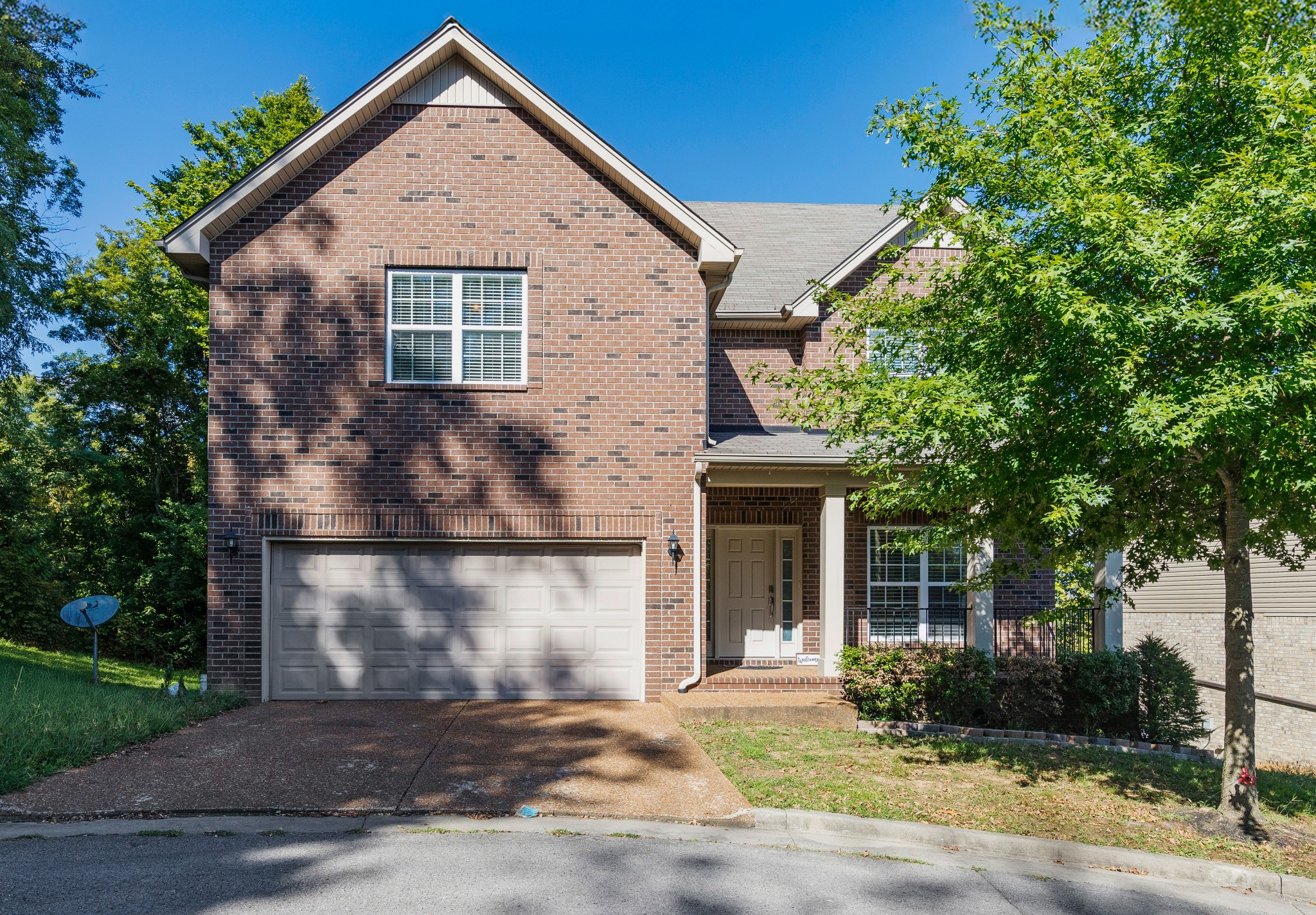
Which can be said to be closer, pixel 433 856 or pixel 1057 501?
pixel 433 856

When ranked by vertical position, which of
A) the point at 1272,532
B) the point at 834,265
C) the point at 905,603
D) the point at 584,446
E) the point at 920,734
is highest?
the point at 834,265

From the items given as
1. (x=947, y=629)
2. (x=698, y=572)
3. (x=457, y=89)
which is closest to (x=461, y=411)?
(x=698, y=572)

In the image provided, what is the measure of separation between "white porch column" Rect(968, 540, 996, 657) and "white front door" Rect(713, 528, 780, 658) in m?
3.14

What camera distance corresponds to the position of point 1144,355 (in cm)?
636

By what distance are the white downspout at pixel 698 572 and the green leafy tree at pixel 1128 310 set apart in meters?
2.97

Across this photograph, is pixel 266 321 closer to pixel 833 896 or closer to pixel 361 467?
pixel 361 467

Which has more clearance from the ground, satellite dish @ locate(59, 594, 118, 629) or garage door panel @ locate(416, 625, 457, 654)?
satellite dish @ locate(59, 594, 118, 629)

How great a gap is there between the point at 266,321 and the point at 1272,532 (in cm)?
1162

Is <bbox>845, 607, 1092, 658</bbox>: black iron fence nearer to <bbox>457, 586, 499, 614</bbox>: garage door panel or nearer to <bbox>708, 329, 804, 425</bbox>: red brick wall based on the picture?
<bbox>708, 329, 804, 425</bbox>: red brick wall

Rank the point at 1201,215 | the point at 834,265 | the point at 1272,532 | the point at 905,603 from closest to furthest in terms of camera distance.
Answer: the point at 1201,215 → the point at 1272,532 → the point at 905,603 → the point at 834,265

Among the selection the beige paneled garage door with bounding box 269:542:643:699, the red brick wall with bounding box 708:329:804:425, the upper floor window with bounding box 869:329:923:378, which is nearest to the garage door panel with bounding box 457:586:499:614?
the beige paneled garage door with bounding box 269:542:643:699

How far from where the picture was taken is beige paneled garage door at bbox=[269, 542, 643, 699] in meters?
10.9

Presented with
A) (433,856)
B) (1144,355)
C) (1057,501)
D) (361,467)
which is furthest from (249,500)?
(1144,355)

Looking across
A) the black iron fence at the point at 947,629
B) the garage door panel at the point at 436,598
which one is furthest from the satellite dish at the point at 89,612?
the black iron fence at the point at 947,629
